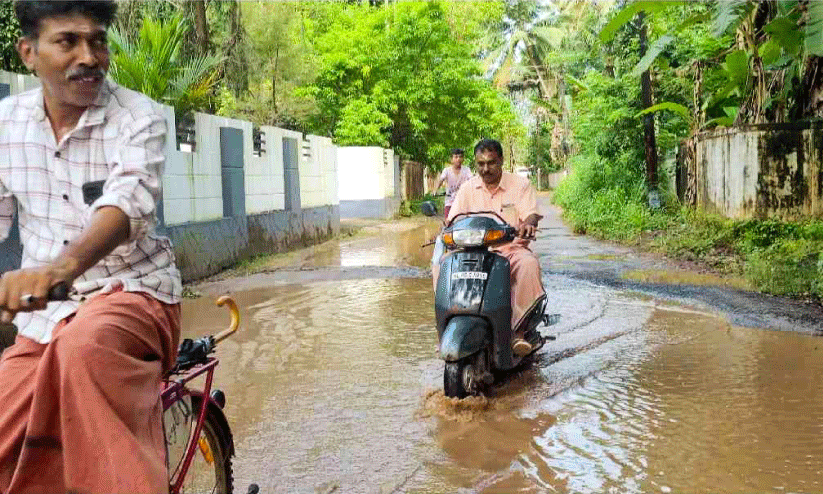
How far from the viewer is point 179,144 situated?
34.6 feet

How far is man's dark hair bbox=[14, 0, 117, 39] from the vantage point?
2105 millimetres

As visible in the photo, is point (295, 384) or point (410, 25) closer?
point (295, 384)

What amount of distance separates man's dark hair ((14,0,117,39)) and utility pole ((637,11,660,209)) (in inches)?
605

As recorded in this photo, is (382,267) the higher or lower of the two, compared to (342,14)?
lower

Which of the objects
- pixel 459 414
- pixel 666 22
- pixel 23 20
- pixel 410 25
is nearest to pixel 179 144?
pixel 459 414

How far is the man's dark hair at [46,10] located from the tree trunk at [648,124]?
1536 cm

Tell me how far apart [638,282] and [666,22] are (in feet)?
33.2

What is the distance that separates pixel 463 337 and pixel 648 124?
42.5 feet

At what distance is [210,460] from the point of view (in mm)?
2965

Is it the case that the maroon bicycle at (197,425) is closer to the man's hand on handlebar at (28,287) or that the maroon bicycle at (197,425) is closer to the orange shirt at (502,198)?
the man's hand on handlebar at (28,287)

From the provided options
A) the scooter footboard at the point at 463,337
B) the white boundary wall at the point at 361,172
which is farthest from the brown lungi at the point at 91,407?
the white boundary wall at the point at 361,172

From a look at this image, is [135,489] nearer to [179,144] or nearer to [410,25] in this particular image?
[179,144]

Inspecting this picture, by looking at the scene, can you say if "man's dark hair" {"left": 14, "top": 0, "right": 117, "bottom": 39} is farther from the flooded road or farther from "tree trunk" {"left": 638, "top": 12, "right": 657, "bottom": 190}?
"tree trunk" {"left": 638, "top": 12, "right": 657, "bottom": 190}

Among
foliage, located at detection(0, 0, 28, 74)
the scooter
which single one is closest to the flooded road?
the scooter
